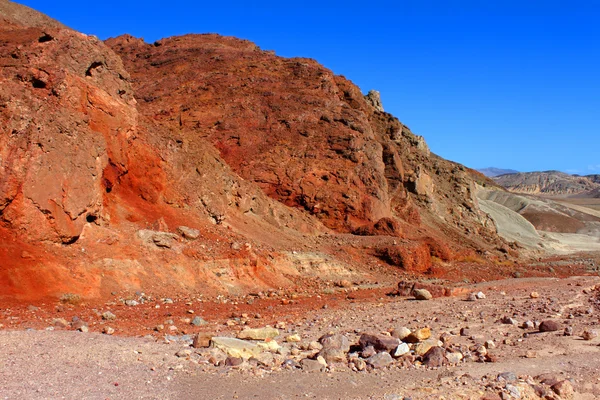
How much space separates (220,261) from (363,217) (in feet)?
36.9

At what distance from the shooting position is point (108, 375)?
7.67 m

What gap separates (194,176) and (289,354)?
38.3 feet

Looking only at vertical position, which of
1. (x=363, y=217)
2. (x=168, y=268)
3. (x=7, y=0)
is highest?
(x=7, y=0)

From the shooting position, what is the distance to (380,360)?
8898 millimetres

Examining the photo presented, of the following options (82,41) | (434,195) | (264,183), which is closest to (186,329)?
(82,41)

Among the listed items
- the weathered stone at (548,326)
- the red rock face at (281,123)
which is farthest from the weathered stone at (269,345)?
the red rock face at (281,123)

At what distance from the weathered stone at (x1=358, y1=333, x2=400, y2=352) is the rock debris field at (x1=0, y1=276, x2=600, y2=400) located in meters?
0.02

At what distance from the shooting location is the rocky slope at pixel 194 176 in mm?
13688

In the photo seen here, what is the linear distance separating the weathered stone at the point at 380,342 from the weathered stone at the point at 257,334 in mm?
1750

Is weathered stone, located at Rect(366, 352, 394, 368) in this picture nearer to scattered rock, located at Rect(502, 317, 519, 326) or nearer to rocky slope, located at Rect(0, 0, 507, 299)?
scattered rock, located at Rect(502, 317, 519, 326)

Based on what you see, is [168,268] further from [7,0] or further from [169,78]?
[7,0]

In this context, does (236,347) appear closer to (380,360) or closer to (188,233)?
(380,360)

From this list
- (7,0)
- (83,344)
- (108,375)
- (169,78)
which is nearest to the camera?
(108,375)

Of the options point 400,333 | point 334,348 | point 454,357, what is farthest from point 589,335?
point 334,348
